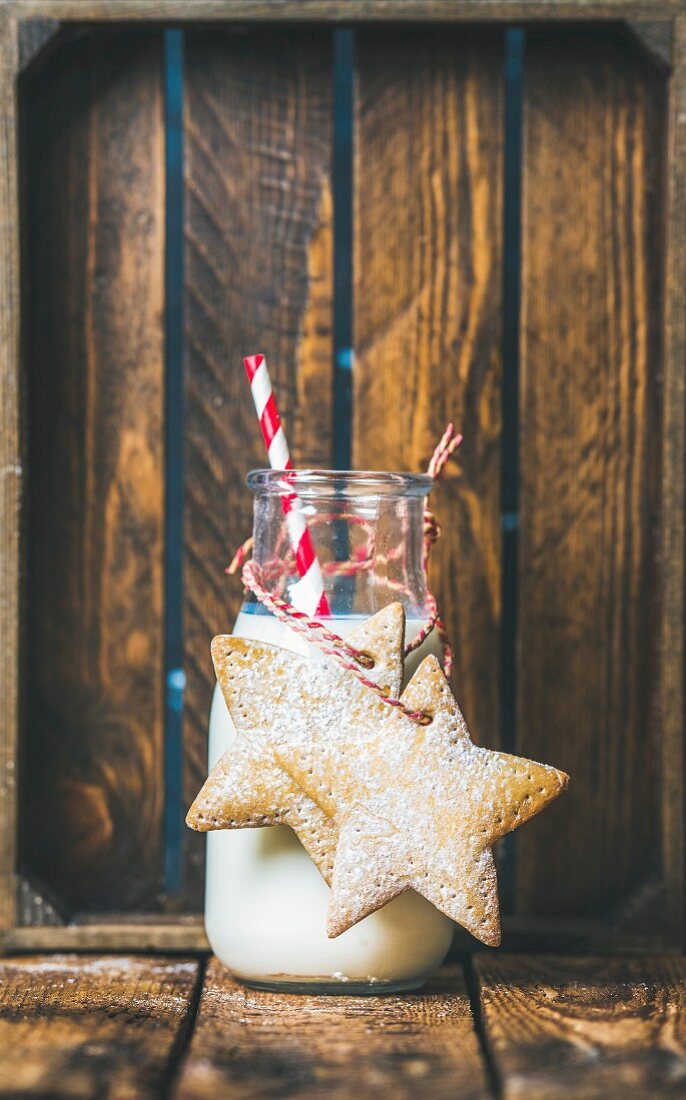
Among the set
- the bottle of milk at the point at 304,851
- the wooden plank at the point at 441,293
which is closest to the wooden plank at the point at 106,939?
the bottle of milk at the point at 304,851

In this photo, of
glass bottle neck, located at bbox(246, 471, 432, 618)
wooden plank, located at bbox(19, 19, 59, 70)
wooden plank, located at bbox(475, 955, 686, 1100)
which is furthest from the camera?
wooden plank, located at bbox(19, 19, 59, 70)

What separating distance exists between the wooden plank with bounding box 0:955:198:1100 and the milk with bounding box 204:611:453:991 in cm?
7

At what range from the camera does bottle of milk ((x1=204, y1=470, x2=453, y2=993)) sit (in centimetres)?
98

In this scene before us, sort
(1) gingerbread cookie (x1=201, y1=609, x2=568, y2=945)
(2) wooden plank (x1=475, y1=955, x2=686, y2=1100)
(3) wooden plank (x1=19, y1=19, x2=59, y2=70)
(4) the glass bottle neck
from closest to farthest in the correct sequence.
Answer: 1. (2) wooden plank (x1=475, y1=955, x2=686, y2=1100)
2. (1) gingerbread cookie (x1=201, y1=609, x2=568, y2=945)
3. (4) the glass bottle neck
4. (3) wooden plank (x1=19, y1=19, x2=59, y2=70)

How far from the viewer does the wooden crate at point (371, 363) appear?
3.87 feet

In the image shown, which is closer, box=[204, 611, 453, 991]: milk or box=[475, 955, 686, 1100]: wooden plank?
box=[475, 955, 686, 1100]: wooden plank

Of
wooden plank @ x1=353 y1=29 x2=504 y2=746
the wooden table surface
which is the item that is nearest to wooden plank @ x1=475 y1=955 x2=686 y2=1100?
the wooden table surface

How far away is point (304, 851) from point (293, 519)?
27cm

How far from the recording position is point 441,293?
1187 millimetres

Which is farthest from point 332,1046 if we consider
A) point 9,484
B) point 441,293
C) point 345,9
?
point 345,9

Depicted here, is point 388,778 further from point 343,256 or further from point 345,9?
point 345,9

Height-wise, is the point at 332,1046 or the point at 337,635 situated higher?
the point at 337,635

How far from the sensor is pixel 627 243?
3.87ft

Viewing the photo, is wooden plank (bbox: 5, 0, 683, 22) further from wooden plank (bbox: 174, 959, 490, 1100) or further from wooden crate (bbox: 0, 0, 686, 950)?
wooden plank (bbox: 174, 959, 490, 1100)
